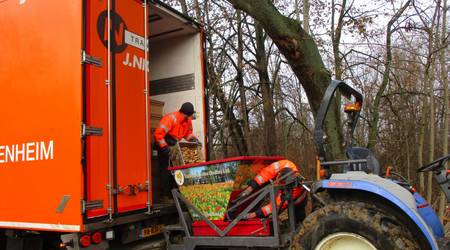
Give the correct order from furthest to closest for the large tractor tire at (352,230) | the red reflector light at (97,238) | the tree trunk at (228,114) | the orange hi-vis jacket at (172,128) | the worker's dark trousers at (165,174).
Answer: the tree trunk at (228,114)
the worker's dark trousers at (165,174)
the orange hi-vis jacket at (172,128)
the red reflector light at (97,238)
the large tractor tire at (352,230)

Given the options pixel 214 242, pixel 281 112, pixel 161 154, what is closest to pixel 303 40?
pixel 161 154

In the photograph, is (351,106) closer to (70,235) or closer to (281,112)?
(70,235)

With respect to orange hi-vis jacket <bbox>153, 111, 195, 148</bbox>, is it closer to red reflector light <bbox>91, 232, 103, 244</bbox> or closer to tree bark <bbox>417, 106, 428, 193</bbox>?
red reflector light <bbox>91, 232, 103, 244</bbox>

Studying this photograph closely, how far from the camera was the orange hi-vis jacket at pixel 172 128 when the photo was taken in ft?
18.1

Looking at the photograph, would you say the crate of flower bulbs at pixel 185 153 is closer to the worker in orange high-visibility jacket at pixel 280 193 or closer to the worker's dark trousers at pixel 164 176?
the worker's dark trousers at pixel 164 176

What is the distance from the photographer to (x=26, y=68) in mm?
4629

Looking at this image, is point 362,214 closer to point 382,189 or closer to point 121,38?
point 382,189

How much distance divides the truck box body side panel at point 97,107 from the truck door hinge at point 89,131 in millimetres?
30

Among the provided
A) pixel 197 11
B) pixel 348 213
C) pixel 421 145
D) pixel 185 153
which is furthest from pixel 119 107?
pixel 197 11

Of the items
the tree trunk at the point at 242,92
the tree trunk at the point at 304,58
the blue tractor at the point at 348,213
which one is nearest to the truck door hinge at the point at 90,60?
the blue tractor at the point at 348,213

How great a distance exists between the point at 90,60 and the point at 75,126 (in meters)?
0.67

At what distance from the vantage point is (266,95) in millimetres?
12602

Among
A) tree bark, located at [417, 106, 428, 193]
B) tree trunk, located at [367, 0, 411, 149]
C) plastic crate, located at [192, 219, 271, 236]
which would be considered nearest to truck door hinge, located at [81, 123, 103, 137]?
plastic crate, located at [192, 219, 271, 236]

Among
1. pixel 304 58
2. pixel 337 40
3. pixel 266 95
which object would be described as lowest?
pixel 304 58
